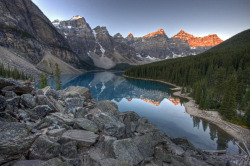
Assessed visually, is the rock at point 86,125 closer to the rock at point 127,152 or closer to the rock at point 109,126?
the rock at point 109,126

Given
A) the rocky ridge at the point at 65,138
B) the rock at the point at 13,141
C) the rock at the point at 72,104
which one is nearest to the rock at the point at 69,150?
the rocky ridge at the point at 65,138

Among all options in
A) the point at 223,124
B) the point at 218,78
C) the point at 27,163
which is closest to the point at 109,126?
the point at 27,163

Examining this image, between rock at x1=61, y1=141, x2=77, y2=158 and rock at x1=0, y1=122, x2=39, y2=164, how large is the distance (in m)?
1.44

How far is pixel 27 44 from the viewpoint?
172125 millimetres

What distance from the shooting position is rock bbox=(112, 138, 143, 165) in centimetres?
712

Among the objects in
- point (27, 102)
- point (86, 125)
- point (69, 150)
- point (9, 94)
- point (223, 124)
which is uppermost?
point (9, 94)

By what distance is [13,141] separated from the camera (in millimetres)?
5184

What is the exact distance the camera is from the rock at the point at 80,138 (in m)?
6.97

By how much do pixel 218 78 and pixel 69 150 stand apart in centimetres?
7141

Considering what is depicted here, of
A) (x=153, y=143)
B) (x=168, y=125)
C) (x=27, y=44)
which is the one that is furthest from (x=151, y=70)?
(x=27, y=44)

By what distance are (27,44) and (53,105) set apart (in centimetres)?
21325

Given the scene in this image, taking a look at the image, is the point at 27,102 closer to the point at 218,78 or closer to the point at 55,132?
the point at 55,132

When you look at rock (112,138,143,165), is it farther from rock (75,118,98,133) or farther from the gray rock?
the gray rock

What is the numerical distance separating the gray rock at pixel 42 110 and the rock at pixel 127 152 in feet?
Result: 19.6
